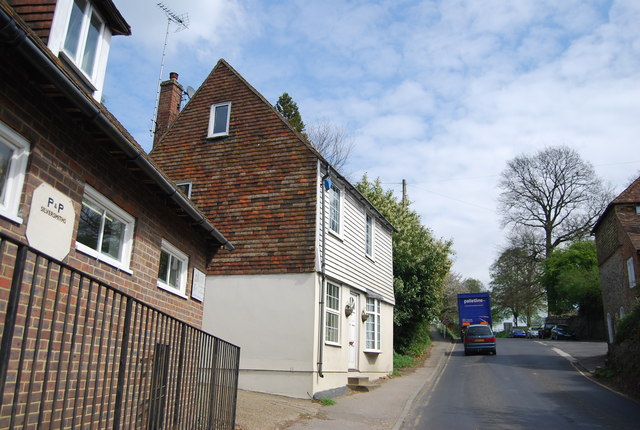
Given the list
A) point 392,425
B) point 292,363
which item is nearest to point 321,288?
point 292,363

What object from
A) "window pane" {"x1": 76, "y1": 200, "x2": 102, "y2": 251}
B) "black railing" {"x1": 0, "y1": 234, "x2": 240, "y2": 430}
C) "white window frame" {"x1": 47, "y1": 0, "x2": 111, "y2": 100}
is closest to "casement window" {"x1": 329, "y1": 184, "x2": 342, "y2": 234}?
"black railing" {"x1": 0, "y1": 234, "x2": 240, "y2": 430}

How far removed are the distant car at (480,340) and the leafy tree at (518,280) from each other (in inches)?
994

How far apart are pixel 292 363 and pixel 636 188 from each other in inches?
929

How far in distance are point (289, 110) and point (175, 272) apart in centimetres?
2768

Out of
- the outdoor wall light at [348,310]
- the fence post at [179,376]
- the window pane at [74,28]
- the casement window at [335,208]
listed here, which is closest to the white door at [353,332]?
the outdoor wall light at [348,310]

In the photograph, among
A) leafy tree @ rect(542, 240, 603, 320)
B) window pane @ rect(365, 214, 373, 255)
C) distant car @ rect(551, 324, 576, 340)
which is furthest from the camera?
distant car @ rect(551, 324, 576, 340)

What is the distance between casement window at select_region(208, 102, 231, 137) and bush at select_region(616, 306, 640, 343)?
15.4 metres

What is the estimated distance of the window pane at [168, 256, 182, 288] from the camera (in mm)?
9492

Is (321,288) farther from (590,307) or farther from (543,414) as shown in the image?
(590,307)

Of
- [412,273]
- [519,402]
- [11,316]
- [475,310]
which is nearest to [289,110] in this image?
[412,273]

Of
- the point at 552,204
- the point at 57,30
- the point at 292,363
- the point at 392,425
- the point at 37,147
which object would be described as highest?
the point at 552,204

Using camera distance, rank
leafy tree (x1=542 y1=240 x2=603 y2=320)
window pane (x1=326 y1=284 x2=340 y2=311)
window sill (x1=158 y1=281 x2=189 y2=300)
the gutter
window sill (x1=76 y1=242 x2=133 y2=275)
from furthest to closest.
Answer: leafy tree (x1=542 y1=240 x2=603 y2=320) < window pane (x1=326 y1=284 x2=340 y2=311) < window sill (x1=158 y1=281 x2=189 y2=300) < window sill (x1=76 y1=242 x2=133 y2=275) < the gutter

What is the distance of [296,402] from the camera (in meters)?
12.4

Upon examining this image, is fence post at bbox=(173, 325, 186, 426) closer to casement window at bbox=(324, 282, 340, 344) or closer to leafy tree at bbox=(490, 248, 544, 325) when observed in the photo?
casement window at bbox=(324, 282, 340, 344)
